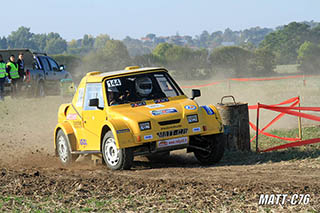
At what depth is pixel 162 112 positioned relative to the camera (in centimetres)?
965

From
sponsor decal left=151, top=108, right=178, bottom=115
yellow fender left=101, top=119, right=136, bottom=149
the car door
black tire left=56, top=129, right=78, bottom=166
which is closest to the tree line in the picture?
black tire left=56, top=129, right=78, bottom=166

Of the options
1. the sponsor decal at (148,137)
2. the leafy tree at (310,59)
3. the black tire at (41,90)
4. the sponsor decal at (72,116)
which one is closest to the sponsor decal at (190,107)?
the sponsor decal at (148,137)

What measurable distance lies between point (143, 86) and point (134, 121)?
1.42 meters

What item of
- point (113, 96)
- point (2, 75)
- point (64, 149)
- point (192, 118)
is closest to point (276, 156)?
point (192, 118)

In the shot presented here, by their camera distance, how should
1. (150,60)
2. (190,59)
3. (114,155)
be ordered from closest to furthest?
(114,155)
(190,59)
(150,60)

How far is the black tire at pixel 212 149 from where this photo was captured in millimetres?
10070

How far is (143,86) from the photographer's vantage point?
1060 centimetres

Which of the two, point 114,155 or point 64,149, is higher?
point 114,155

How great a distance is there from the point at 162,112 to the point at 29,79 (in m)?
14.8

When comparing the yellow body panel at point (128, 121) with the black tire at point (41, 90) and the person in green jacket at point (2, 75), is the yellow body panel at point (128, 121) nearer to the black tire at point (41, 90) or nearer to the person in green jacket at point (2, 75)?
the person in green jacket at point (2, 75)

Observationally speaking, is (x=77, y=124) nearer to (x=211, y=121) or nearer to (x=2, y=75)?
(x=211, y=121)

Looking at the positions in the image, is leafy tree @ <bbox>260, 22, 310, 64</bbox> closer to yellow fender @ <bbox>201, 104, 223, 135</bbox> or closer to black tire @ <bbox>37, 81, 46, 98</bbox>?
black tire @ <bbox>37, 81, 46, 98</bbox>

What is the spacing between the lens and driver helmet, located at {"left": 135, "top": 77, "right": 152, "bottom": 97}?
10.5 meters

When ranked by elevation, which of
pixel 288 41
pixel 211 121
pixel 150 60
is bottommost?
pixel 211 121
